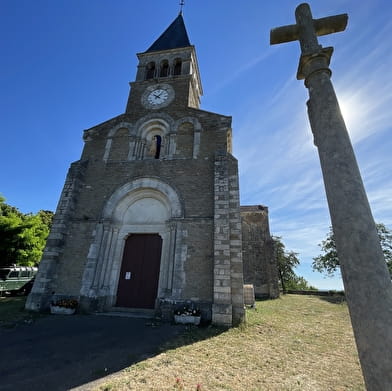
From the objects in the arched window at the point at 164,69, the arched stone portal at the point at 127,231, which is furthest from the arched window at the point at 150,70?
A: the arched stone portal at the point at 127,231

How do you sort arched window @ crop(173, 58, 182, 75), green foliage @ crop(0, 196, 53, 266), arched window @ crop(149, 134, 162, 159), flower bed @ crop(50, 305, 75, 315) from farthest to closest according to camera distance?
1. green foliage @ crop(0, 196, 53, 266)
2. arched window @ crop(173, 58, 182, 75)
3. arched window @ crop(149, 134, 162, 159)
4. flower bed @ crop(50, 305, 75, 315)

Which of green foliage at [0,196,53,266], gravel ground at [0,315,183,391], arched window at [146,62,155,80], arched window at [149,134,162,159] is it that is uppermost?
arched window at [146,62,155,80]

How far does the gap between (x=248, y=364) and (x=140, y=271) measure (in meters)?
5.99

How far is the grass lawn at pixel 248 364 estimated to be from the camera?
330 cm

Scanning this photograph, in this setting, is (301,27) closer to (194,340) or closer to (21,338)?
(194,340)

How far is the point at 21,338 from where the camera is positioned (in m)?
5.21

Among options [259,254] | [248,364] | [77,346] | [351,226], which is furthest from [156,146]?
[259,254]

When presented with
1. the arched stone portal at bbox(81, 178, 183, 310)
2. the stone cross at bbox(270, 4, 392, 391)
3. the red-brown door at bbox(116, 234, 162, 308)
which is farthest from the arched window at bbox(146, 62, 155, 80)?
the stone cross at bbox(270, 4, 392, 391)

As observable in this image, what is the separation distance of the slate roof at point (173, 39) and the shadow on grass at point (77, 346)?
15781mm

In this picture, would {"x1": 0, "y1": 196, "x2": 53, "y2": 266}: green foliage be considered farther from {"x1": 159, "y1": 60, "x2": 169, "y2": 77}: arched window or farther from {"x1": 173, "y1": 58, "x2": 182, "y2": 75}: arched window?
{"x1": 173, "y1": 58, "x2": 182, "y2": 75}: arched window

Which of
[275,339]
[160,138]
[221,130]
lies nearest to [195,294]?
[275,339]

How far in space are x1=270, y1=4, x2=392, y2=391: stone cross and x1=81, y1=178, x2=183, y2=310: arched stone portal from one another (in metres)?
6.78

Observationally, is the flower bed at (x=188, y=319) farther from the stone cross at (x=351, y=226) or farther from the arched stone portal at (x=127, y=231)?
the stone cross at (x=351, y=226)

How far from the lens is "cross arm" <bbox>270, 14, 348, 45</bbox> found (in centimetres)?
312
